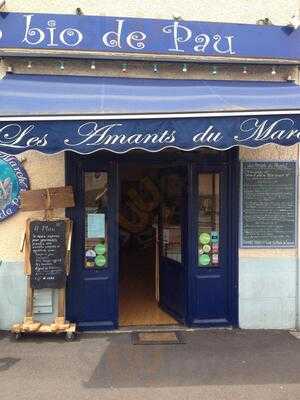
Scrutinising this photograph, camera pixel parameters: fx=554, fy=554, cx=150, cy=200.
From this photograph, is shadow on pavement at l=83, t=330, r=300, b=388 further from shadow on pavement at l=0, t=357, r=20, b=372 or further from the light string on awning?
the light string on awning

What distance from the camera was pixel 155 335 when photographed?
25.1 ft

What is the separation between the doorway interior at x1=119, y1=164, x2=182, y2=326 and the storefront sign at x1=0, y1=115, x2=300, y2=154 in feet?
9.81

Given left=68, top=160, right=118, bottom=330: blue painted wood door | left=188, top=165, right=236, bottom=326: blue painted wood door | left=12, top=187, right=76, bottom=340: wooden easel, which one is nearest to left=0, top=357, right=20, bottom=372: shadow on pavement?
left=12, top=187, right=76, bottom=340: wooden easel

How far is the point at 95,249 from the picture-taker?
7.82m

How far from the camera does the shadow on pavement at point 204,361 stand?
595 centimetres

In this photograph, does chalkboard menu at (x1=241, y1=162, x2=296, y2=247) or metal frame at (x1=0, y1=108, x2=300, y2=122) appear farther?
chalkboard menu at (x1=241, y1=162, x2=296, y2=247)

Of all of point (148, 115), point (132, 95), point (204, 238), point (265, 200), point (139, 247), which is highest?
point (132, 95)

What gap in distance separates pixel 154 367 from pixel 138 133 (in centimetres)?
266

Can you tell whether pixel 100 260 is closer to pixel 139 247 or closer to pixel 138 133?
pixel 138 133

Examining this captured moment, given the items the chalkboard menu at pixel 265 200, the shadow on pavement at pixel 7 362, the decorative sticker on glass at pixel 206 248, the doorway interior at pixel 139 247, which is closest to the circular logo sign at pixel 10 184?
the shadow on pavement at pixel 7 362

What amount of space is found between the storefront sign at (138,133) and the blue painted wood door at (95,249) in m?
1.72

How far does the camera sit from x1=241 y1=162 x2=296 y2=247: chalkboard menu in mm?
7844

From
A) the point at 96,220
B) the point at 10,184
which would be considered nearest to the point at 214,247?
the point at 96,220

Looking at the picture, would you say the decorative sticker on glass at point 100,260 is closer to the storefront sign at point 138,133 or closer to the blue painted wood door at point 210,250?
the blue painted wood door at point 210,250
